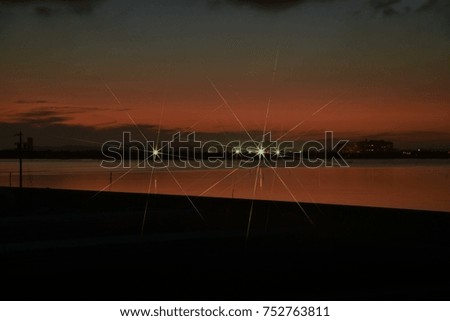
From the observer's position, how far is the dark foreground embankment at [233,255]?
8.44 m

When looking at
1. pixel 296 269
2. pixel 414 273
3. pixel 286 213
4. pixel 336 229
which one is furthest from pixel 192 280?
pixel 286 213

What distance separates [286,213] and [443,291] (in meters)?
8.64

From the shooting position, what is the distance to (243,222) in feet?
53.0

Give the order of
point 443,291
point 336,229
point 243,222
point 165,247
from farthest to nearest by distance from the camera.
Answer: point 243,222 → point 336,229 → point 165,247 → point 443,291

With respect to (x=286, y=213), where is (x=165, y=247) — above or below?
below

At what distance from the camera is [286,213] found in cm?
1711

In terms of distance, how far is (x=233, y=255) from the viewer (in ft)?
35.9

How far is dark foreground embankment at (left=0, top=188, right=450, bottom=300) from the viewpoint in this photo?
27.7 feet

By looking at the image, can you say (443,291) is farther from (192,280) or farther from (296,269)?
(192,280)

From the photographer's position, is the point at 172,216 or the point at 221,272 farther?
the point at 172,216

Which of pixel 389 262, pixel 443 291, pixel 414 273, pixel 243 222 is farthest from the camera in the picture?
pixel 243 222

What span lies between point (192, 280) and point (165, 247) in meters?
2.95

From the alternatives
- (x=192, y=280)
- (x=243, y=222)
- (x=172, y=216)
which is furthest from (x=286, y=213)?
(x=192, y=280)
